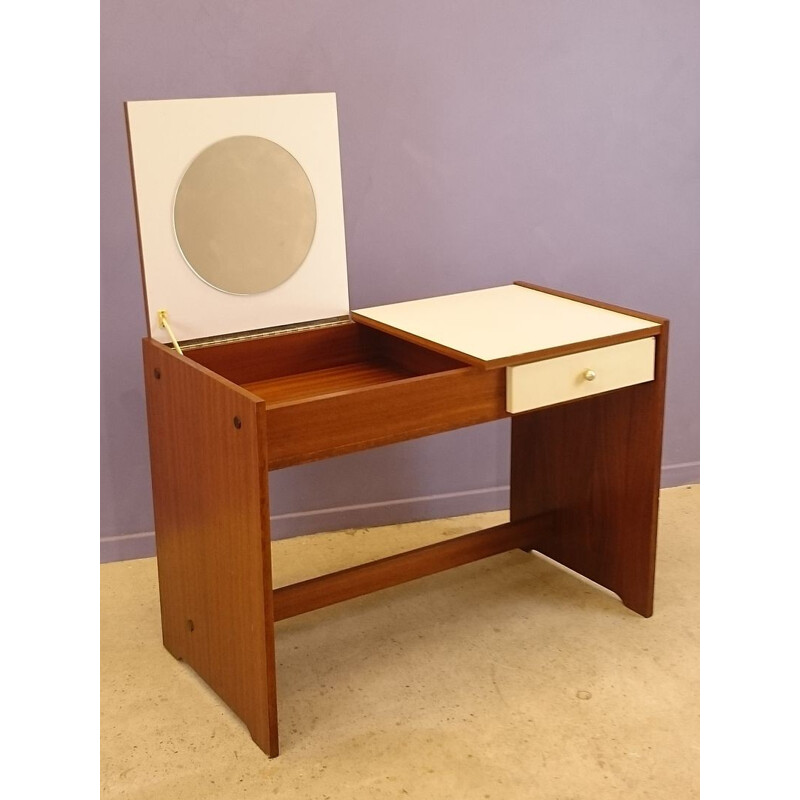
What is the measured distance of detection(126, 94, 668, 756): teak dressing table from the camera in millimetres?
1899

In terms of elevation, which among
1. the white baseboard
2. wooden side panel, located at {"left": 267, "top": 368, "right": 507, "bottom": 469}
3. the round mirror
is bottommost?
→ the white baseboard

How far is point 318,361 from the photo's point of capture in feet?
7.57

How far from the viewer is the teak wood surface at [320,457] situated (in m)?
1.86

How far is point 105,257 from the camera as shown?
248cm

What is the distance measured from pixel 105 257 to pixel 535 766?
146 centimetres

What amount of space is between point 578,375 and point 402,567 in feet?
1.91

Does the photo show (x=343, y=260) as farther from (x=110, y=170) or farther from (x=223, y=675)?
(x=223, y=675)

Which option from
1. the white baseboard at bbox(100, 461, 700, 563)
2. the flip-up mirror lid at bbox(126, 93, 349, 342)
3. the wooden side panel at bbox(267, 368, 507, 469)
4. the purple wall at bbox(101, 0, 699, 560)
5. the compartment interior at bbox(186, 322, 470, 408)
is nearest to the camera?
the wooden side panel at bbox(267, 368, 507, 469)

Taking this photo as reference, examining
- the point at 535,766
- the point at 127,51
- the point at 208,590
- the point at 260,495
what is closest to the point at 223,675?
the point at 208,590

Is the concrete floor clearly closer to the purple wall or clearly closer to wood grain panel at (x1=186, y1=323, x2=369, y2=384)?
the purple wall

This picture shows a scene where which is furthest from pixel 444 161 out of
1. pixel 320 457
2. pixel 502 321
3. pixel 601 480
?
pixel 320 457

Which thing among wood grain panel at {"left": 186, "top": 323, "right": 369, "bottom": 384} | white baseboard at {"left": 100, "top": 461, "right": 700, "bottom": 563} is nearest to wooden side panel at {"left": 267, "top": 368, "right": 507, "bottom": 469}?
wood grain panel at {"left": 186, "top": 323, "right": 369, "bottom": 384}

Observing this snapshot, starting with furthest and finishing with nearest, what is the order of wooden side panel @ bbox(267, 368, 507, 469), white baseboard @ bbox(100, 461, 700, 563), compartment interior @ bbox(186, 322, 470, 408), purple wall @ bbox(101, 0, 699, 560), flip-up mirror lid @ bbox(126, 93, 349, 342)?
white baseboard @ bbox(100, 461, 700, 563), purple wall @ bbox(101, 0, 699, 560), compartment interior @ bbox(186, 322, 470, 408), flip-up mirror lid @ bbox(126, 93, 349, 342), wooden side panel @ bbox(267, 368, 507, 469)

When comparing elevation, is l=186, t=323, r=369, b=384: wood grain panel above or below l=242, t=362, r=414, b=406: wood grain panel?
above
